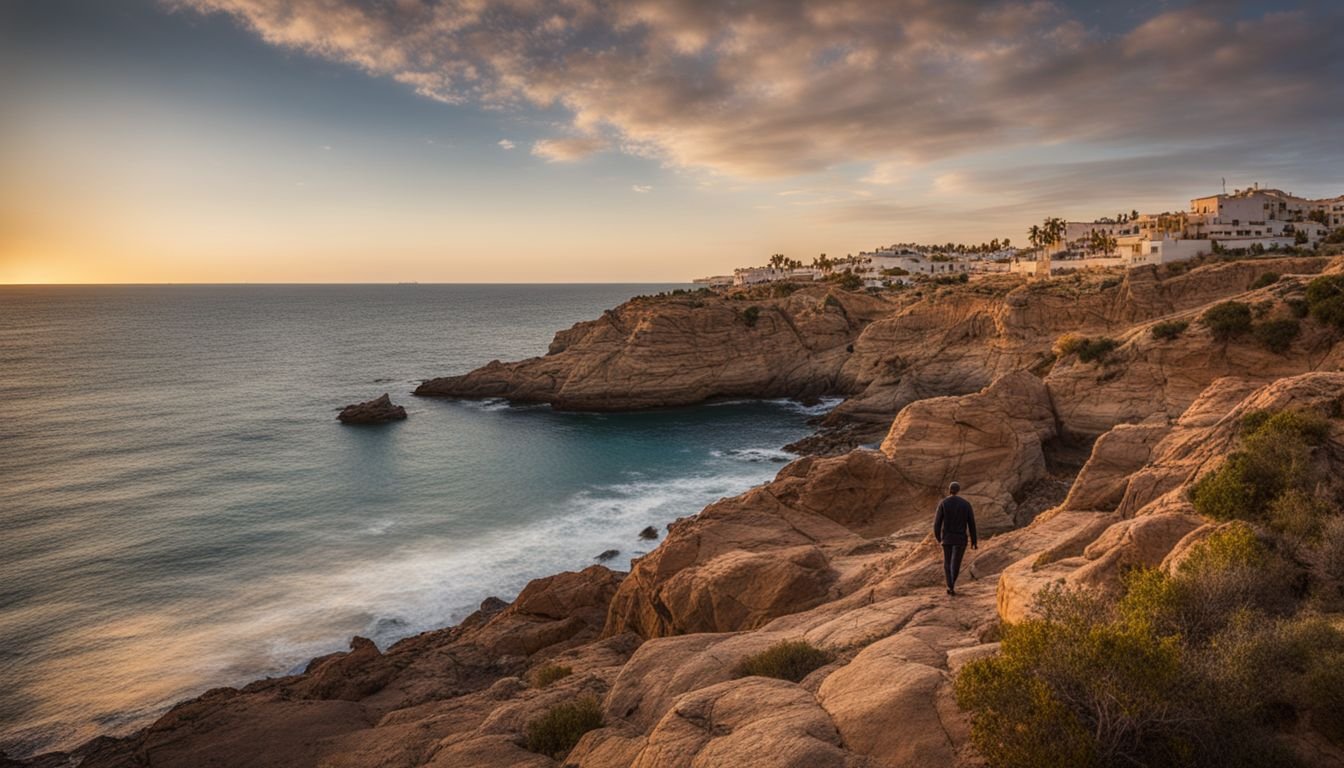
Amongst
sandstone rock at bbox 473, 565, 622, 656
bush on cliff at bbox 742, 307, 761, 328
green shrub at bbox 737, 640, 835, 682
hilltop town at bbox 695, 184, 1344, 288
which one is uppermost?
hilltop town at bbox 695, 184, 1344, 288

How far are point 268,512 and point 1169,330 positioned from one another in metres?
49.6

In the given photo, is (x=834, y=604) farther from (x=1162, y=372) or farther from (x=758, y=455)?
(x=758, y=455)

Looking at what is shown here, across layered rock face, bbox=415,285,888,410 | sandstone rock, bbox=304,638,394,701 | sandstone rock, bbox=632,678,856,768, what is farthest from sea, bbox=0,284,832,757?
sandstone rock, bbox=632,678,856,768

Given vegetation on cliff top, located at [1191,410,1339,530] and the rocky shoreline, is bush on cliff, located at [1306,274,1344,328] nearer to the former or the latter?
the rocky shoreline

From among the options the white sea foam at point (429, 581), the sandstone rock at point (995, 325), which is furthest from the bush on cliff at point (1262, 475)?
the sandstone rock at point (995, 325)

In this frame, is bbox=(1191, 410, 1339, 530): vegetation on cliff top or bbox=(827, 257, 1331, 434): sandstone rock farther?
bbox=(827, 257, 1331, 434): sandstone rock

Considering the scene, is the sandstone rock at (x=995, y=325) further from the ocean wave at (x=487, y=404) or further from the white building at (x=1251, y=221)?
the ocean wave at (x=487, y=404)

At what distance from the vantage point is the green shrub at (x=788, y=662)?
988 cm

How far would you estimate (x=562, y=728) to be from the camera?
10.5 meters

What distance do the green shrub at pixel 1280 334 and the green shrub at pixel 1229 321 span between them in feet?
3.15

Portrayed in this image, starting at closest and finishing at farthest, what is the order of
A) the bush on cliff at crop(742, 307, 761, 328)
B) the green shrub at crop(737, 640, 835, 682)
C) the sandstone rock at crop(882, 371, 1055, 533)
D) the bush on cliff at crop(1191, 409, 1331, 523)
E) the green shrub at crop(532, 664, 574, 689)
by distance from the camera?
the green shrub at crop(737, 640, 835, 682) → the bush on cliff at crop(1191, 409, 1331, 523) → the green shrub at crop(532, 664, 574, 689) → the sandstone rock at crop(882, 371, 1055, 533) → the bush on cliff at crop(742, 307, 761, 328)

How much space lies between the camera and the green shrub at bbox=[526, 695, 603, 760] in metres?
10.3

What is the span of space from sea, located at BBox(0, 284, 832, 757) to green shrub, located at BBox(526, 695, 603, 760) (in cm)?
1600

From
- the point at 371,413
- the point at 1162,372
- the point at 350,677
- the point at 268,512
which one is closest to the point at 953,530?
the point at 350,677
